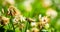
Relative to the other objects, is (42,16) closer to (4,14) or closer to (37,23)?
(37,23)

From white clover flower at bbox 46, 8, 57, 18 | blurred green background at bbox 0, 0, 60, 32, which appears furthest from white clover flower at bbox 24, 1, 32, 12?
white clover flower at bbox 46, 8, 57, 18

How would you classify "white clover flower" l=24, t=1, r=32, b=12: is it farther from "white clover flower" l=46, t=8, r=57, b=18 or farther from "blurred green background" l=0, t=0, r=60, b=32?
"white clover flower" l=46, t=8, r=57, b=18

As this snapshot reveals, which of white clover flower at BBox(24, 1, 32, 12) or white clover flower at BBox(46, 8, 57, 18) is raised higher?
white clover flower at BBox(24, 1, 32, 12)

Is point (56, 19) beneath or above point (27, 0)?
beneath

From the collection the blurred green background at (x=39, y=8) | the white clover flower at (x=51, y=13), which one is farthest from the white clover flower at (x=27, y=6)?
the white clover flower at (x=51, y=13)

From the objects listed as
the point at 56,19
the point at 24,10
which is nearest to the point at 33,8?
the point at 24,10

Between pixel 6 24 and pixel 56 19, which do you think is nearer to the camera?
pixel 6 24

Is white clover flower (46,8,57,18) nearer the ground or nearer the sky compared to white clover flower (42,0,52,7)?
nearer the ground

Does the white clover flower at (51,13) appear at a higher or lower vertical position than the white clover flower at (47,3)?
lower

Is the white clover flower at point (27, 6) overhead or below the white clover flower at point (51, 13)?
overhead

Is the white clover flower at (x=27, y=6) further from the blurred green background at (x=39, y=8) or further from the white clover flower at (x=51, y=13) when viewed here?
the white clover flower at (x=51, y=13)
